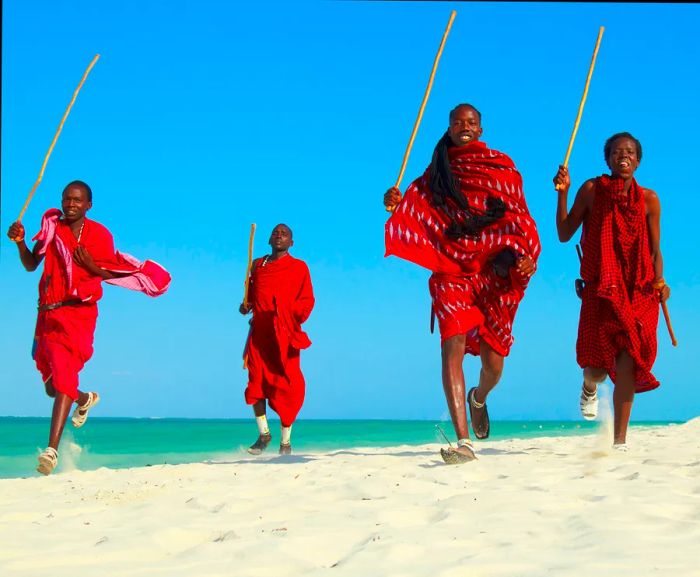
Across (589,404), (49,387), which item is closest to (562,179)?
(589,404)

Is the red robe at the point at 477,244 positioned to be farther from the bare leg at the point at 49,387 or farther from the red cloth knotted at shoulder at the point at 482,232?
the bare leg at the point at 49,387

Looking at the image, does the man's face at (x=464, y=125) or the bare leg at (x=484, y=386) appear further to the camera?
the bare leg at (x=484, y=386)

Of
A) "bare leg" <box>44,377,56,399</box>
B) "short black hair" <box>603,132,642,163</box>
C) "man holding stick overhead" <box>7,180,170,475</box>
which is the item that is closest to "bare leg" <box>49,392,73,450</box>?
"man holding stick overhead" <box>7,180,170,475</box>

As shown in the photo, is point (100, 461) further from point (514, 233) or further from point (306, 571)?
point (306, 571)

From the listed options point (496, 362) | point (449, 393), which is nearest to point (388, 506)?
point (449, 393)

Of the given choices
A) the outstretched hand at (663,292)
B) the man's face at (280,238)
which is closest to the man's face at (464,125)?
the outstretched hand at (663,292)

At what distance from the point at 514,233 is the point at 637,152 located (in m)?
1.08

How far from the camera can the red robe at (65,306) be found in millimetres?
7637

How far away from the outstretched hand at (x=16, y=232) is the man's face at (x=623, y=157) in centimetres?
455

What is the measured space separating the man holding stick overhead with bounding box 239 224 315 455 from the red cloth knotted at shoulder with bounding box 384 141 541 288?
9.48 feet

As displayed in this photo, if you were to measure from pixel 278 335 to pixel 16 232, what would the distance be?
2.85m

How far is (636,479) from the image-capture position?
4.97 meters

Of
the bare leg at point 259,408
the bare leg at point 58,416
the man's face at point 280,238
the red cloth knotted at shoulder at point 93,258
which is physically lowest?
the bare leg at point 58,416

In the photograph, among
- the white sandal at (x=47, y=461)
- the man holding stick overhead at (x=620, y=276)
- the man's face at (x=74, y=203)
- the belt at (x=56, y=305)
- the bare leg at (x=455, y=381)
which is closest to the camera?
the bare leg at (x=455, y=381)
